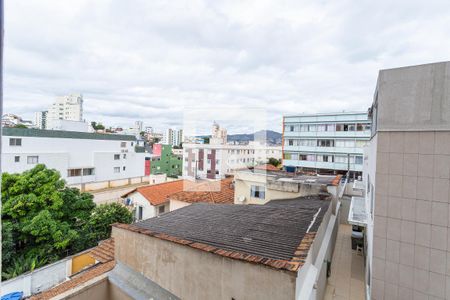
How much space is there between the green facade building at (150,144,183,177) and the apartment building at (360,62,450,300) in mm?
32636

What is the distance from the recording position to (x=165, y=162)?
119 feet

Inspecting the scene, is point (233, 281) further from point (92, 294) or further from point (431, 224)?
point (431, 224)

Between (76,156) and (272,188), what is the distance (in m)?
20.6

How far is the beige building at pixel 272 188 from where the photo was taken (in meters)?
8.90


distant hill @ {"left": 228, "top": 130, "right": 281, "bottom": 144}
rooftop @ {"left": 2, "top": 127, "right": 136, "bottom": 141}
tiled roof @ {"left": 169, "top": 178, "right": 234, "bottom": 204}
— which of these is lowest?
tiled roof @ {"left": 169, "top": 178, "right": 234, "bottom": 204}

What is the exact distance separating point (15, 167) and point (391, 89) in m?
24.0

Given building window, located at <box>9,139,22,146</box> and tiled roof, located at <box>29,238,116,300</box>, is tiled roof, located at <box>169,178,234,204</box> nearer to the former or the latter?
tiled roof, located at <box>29,238,116,300</box>

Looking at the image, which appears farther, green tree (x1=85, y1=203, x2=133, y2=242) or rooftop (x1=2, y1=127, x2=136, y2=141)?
rooftop (x1=2, y1=127, x2=136, y2=141)

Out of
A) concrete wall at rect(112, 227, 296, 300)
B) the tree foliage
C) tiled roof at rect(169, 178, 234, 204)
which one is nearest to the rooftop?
the tree foliage

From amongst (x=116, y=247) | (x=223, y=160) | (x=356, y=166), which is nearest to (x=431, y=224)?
(x=116, y=247)

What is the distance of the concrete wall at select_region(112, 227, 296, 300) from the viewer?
9.32ft

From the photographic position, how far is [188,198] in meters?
11.0

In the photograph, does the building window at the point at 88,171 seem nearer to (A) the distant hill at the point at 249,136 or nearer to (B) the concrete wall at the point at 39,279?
(B) the concrete wall at the point at 39,279

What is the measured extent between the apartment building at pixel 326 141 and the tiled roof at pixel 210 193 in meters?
15.5
